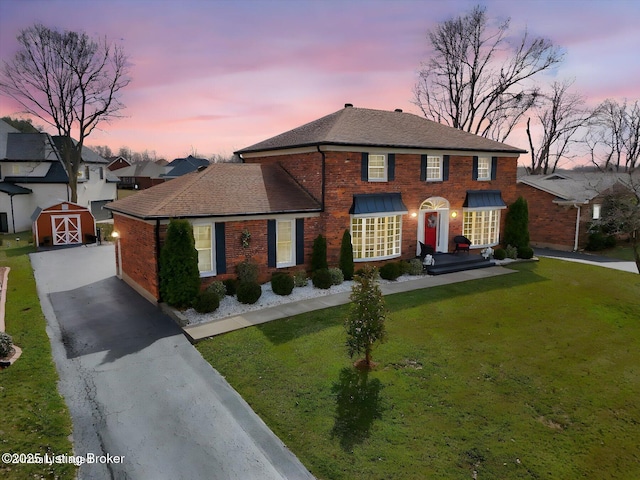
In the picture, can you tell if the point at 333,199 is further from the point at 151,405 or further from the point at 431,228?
the point at 151,405

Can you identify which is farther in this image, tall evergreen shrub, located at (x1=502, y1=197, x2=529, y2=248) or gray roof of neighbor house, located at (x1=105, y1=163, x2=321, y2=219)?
tall evergreen shrub, located at (x1=502, y1=197, x2=529, y2=248)

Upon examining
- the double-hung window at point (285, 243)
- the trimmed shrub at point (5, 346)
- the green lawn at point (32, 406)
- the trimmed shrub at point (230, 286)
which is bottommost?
the green lawn at point (32, 406)

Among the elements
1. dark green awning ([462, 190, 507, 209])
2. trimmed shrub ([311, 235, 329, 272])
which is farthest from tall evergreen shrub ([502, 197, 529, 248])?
trimmed shrub ([311, 235, 329, 272])

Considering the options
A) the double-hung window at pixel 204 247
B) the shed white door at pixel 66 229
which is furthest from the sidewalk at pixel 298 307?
the shed white door at pixel 66 229

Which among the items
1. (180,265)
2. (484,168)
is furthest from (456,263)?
(180,265)

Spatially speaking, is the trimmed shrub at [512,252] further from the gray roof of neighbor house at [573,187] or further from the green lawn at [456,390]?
the green lawn at [456,390]

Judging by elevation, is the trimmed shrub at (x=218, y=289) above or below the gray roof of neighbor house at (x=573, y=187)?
below

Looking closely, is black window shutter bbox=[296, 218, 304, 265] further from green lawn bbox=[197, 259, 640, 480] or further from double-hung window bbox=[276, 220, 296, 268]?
green lawn bbox=[197, 259, 640, 480]
